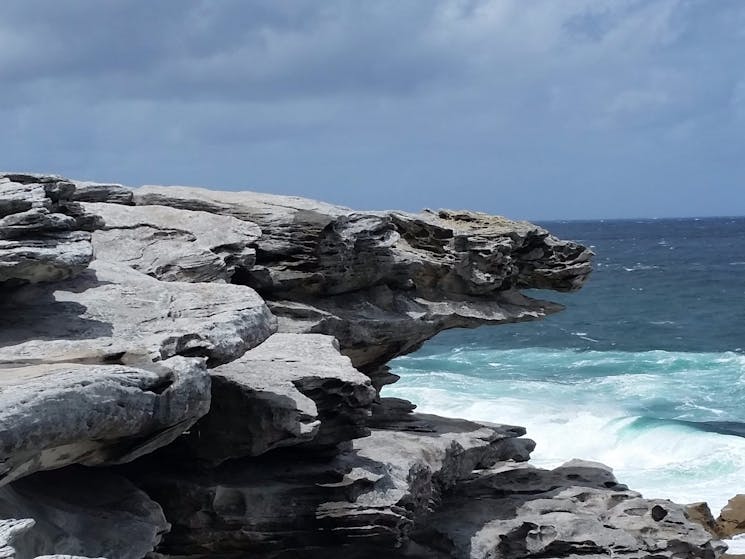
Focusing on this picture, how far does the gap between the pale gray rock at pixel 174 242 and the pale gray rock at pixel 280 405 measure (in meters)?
1.62

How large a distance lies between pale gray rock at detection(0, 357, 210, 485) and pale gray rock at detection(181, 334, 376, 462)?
158cm

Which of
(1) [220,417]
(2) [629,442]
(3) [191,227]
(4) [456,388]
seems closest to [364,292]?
(3) [191,227]

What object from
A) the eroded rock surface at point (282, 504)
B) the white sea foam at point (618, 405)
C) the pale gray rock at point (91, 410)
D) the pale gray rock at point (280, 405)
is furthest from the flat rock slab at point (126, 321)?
the white sea foam at point (618, 405)

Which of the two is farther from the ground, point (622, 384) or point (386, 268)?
point (386, 268)

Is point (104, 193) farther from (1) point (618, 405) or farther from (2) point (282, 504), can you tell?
(1) point (618, 405)

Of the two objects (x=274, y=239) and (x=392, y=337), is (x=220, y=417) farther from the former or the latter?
(x=392, y=337)

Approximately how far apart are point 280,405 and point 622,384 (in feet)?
97.9

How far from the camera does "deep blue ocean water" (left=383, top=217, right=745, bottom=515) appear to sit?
29.5 meters

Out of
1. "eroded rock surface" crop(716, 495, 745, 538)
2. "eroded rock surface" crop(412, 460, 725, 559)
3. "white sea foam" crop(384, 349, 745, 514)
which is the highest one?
"eroded rock surface" crop(412, 460, 725, 559)

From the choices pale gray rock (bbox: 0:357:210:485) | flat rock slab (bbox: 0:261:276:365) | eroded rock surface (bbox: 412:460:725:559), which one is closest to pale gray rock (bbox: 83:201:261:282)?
flat rock slab (bbox: 0:261:276:365)

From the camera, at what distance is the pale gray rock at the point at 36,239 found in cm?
1037

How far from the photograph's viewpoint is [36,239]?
424 inches

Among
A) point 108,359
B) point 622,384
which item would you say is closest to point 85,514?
point 108,359

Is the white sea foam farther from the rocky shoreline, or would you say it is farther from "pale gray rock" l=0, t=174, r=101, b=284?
"pale gray rock" l=0, t=174, r=101, b=284
